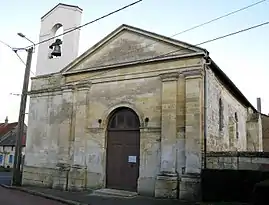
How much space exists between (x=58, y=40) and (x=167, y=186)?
960 cm

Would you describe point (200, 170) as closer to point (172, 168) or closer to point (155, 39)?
point (172, 168)

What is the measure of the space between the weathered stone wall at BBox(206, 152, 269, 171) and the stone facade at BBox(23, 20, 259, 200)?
52cm

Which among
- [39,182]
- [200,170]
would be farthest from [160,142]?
[39,182]

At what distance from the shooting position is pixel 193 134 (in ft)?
41.7

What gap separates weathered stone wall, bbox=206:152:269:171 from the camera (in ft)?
37.0

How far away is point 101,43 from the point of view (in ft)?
53.3

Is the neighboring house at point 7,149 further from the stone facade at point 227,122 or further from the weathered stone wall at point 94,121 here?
the stone facade at point 227,122

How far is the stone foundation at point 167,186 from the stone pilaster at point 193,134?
252mm

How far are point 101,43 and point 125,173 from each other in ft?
21.9

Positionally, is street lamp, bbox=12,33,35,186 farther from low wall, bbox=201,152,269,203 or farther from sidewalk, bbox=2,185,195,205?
low wall, bbox=201,152,269,203

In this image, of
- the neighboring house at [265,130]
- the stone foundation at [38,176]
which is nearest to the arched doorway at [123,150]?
the stone foundation at [38,176]

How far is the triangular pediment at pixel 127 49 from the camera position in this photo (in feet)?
46.1

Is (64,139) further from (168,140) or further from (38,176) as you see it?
(168,140)

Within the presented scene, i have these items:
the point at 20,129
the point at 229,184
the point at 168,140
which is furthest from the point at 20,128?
the point at 229,184
